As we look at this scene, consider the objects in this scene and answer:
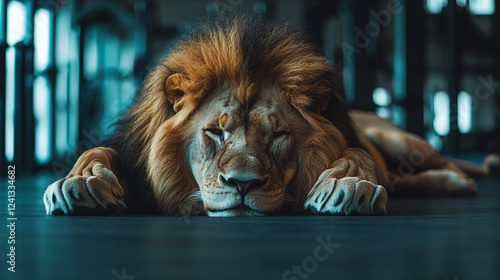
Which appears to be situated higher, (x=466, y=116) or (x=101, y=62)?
(x=101, y=62)

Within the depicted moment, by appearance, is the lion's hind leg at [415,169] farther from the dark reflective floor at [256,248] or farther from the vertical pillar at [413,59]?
the vertical pillar at [413,59]

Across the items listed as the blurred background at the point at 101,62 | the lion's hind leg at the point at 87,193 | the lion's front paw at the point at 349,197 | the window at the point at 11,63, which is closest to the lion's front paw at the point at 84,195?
the lion's hind leg at the point at 87,193

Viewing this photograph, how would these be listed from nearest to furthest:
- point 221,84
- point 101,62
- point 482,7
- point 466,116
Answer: point 221,84, point 101,62, point 482,7, point 466,116

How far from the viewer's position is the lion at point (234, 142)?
245cm

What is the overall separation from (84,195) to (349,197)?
3.32 feet

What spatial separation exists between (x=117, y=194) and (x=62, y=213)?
0.22 meters

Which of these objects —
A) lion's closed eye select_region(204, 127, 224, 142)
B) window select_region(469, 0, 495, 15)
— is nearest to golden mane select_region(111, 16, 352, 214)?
lion's closed eye select_region(204, 127, 224, 142)

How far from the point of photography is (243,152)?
246cm

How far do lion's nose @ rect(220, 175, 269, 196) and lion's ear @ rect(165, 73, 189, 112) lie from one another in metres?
0.54

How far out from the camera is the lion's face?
2402mm

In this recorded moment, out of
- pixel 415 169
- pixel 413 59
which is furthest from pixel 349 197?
pixel 413 59

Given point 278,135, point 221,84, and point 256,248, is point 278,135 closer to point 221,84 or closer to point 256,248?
point 221,84

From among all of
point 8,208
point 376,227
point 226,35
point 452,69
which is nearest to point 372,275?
point 376,227

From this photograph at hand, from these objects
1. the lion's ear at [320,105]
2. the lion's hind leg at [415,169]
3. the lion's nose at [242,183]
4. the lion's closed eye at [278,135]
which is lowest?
the lion's hind leg at [415,169]
